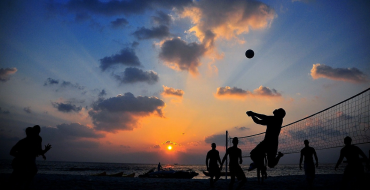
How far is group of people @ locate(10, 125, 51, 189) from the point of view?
4328 mm

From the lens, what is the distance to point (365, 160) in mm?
4863

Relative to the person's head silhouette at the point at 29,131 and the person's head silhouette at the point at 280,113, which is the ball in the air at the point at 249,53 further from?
the person's head silhouette at the point at 29,131

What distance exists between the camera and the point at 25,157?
438cm

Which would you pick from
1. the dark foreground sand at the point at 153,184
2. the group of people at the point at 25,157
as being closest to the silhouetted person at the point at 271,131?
the dark foreground sand at the point at 153,184

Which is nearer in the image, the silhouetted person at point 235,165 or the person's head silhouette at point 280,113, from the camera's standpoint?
the person's head silhouette at point 280,113

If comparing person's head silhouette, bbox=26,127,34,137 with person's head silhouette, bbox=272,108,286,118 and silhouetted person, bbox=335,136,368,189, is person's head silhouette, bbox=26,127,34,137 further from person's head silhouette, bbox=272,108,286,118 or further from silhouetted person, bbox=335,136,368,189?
silhouetted person, bbox=335,136,368,189

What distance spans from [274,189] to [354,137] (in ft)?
11.0

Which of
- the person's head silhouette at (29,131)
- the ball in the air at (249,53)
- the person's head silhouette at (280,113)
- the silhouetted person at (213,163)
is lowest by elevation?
the silhouetted person at (213,163)

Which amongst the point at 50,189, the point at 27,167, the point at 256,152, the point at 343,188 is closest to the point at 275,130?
the point at 256,152

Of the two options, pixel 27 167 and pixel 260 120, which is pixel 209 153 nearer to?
pixel 260 120

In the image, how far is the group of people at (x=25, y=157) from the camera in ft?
14.2

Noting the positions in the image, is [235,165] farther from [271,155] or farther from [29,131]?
[29,131]

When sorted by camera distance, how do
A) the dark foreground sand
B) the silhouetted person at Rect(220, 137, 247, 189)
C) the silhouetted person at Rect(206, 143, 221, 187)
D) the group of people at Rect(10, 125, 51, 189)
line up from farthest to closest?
the silhouetted person at Rect(206, 143, 221, 187)
the dark foreground sand
the silhouetted person at Rect(220, 137, 247, 189)
the group of people at Rect(10, 125, 51, 189)

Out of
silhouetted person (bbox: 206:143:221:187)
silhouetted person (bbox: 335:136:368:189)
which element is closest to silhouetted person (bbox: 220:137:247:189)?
silhouetted person (bbox: 206:143:221:187)
